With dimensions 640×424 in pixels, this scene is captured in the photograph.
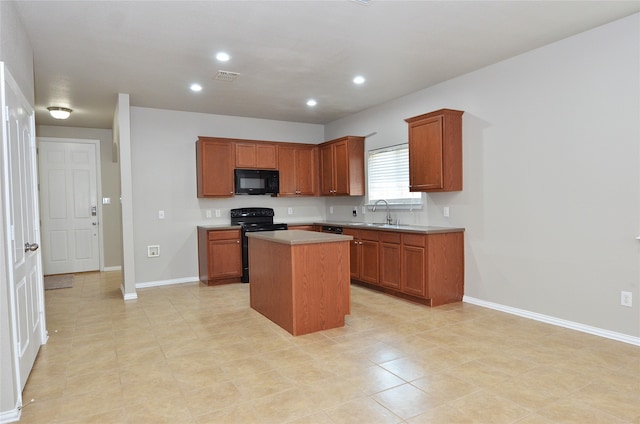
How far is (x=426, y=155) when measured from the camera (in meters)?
4.62

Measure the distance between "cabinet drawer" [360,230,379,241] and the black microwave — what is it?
1.87m

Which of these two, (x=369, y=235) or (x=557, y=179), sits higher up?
(x=557, y=179)

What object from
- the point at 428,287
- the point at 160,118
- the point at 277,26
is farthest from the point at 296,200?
the point at 277,26

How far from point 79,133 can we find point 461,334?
24.0 ft

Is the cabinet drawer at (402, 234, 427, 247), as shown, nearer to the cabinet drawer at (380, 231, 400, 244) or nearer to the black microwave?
the cabinet drawer at (380, 231, 400, 244)

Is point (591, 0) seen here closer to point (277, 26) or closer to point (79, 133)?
point (277, 26)

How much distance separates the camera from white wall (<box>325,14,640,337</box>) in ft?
10.6

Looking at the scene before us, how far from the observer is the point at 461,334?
11.4 feet

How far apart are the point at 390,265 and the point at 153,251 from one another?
3.51m

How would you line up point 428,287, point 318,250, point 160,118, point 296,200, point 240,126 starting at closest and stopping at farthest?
point 318,250 → point 428,287 → point 160,118 → point 240,126 → point 296,200

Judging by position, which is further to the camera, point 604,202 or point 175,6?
point 604,202

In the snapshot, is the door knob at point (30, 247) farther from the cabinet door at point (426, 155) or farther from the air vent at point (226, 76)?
the cabinet door at point (426, 155)

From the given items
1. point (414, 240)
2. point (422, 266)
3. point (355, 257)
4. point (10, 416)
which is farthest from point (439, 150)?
point (10, 416)

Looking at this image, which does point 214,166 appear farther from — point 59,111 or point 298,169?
point 59,111
